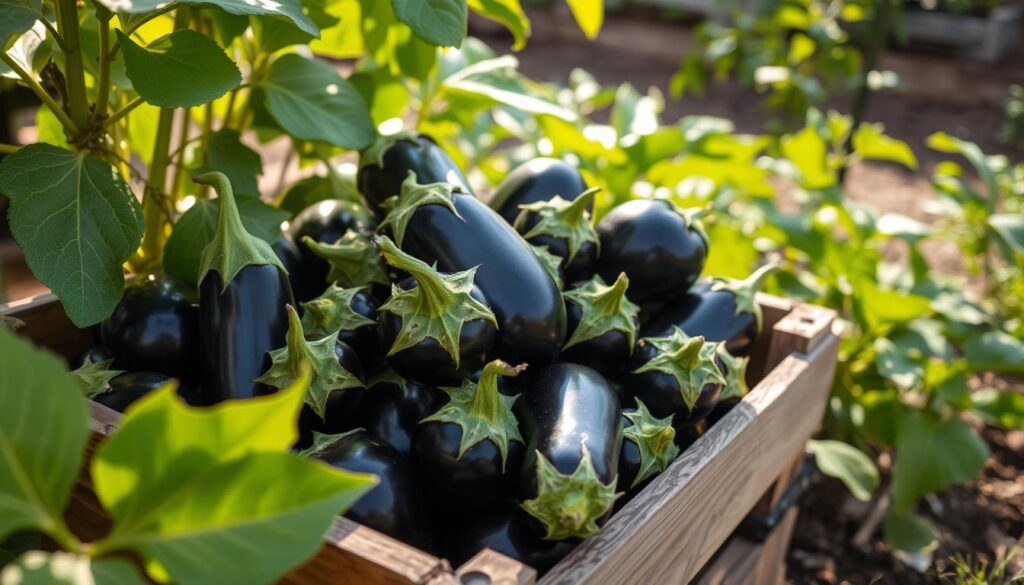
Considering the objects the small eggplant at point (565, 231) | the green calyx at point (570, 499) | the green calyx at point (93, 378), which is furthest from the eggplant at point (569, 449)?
the green calyx at point (93, 378)

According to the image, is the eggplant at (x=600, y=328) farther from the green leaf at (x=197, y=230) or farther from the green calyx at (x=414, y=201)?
the green leaf at (x=197, y=230)

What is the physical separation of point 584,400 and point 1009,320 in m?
1.80

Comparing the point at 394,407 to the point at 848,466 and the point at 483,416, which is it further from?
the point at 848,466

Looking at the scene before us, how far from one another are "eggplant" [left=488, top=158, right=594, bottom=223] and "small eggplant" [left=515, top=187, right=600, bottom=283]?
0.05 m

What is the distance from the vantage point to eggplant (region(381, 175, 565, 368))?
970 mm

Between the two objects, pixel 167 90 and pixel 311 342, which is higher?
pixel 167 90

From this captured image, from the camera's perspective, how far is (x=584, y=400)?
0.90 m

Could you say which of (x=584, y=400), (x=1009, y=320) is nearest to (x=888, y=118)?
(x=1009, y=320)

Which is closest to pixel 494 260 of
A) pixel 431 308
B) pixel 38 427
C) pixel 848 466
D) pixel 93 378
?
pixel 431 308

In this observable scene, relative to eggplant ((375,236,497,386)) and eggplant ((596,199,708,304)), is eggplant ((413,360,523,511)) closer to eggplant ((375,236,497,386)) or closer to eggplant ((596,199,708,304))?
eggplant ((375,236,497,386))

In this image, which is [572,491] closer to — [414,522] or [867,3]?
[414,522]

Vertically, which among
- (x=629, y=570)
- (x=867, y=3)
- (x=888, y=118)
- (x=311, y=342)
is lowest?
(x=888, y=118)

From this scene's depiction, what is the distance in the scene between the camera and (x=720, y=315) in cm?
120

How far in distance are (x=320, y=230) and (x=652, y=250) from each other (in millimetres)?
→ 419
